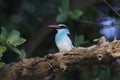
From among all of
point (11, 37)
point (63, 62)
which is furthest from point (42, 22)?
point (63, 62)

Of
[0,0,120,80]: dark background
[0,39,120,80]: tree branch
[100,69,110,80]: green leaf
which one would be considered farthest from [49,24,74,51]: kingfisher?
[0,0,120,80]: dark background

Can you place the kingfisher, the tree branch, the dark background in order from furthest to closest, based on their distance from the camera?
the dark background
the kingfisher
the tree branch

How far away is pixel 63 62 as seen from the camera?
2.34 metres

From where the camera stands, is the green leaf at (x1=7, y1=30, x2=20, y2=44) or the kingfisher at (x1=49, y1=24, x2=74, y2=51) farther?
the kingfisher at (x1=49, y1=24, x2=74, y2=51)

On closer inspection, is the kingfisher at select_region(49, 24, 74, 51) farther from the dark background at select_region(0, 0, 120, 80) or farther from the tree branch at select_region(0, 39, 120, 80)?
the dark background at select_region(0, 0, 120, 80)

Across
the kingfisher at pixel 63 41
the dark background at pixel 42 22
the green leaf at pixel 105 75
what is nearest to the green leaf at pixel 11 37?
the kingfisher at pixel 63 41

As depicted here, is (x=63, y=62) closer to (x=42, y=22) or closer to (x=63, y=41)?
(x=63, y=41)

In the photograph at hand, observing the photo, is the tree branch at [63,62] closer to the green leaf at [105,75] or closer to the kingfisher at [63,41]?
the kingfisher at [63,41]

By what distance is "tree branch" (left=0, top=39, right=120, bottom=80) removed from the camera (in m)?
2.18

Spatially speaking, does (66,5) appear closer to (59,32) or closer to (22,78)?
(59,32)

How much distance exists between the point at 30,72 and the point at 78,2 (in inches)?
54.0

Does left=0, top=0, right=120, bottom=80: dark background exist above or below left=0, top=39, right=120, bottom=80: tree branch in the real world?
above

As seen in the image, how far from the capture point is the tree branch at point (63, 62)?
218cm

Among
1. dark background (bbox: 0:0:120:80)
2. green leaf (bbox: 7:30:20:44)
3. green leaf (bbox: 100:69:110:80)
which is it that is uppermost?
dark background (bbox: 0:0:120:80)
